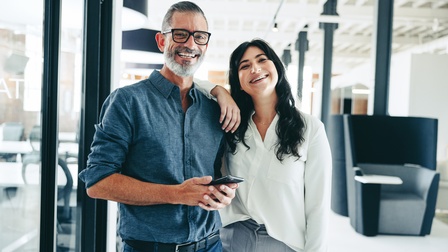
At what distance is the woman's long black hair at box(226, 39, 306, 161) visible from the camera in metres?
1.82

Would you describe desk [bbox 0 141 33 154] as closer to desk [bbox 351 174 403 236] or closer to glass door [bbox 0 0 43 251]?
glass door [bbox 0 0 43 251]

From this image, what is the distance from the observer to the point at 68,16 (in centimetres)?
250

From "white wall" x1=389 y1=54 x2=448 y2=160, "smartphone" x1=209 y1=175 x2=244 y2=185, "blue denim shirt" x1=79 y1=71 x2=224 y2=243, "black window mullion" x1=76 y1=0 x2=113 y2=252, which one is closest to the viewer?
"smartphone" x1=209 y1=175 x2=244 y2=185

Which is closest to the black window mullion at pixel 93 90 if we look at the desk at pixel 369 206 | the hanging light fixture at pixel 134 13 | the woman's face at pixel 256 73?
the hanging light fixture at pixel 134 13

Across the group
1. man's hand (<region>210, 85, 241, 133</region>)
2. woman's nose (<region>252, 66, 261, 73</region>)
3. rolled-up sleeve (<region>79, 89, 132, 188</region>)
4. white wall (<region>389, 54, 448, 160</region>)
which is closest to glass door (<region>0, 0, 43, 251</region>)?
rolled-up sleeve (<region>79, 89, 132, 188</region>)

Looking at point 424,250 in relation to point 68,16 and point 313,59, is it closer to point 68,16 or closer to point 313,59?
point 68,16

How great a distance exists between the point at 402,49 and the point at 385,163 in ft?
37.6

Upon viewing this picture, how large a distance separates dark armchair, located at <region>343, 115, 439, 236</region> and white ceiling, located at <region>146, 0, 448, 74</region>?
5.23ft

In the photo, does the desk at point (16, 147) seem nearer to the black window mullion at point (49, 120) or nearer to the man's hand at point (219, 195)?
the black window mullion at point (49, 120)

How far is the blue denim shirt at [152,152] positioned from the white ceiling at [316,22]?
4915 millimetres

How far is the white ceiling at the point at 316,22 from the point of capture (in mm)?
8727

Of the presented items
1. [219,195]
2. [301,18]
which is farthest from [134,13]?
[301,18]

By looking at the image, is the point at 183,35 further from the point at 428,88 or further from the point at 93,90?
the point at 428,88

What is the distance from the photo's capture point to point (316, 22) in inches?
386
